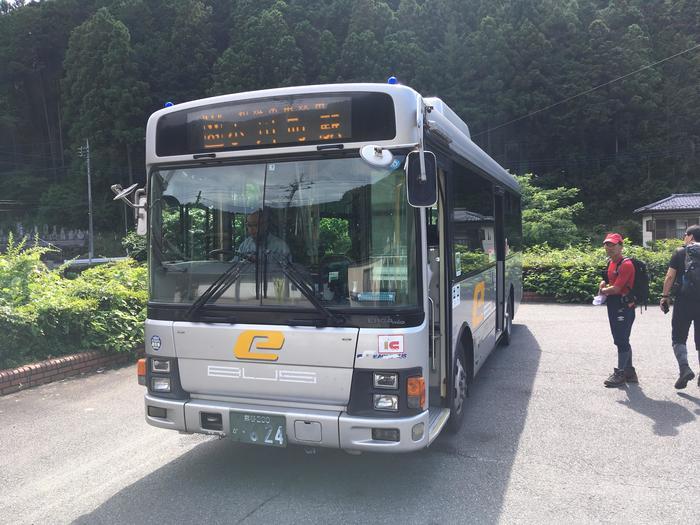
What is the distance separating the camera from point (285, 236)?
394cm

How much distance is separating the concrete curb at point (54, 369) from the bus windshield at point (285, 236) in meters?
3.65

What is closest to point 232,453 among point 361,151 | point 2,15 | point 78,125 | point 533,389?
point 361,151

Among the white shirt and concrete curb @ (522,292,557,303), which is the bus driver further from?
concrete curb @ (522,292,557,303)

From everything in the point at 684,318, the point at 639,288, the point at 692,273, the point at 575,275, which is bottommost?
the point at 684,318

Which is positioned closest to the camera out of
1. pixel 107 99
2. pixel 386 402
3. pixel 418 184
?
pixel 418 184

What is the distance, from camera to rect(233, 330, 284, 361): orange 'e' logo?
Result: 3881mm

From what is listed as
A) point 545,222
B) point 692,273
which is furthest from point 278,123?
point 545,222

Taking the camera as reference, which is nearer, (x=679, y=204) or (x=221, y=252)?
(x=221, y=252)

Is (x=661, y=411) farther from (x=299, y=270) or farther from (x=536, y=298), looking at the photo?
(x=536, y=298)

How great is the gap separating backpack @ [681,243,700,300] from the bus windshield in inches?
164

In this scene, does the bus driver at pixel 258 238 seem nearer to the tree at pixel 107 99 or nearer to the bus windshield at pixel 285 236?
the bus windshield at pixel 285 236

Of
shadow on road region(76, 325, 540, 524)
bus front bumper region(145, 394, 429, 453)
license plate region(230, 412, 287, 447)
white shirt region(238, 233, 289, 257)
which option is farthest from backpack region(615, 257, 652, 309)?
license plate region(230, 412, 287, 447)

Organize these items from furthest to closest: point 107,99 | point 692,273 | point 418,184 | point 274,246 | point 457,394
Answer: point 107,99
point 692,273
point 457,394
point 274,246
point 418,184

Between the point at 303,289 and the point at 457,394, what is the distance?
6.63ft
